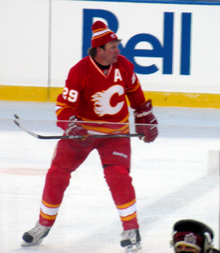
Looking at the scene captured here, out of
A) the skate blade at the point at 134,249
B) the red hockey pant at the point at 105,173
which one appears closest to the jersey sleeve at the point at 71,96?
the red hockey pant at the point at 105,173

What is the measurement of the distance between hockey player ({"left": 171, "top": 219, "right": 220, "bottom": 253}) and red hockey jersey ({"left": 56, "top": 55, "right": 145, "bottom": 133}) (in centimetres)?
99

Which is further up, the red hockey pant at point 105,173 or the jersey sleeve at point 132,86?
the jersey sleeve at point 132,86

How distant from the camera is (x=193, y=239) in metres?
1.25

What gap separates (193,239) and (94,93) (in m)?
1.12

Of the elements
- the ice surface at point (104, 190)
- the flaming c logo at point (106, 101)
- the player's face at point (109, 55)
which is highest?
the player's face at point (109, 55)

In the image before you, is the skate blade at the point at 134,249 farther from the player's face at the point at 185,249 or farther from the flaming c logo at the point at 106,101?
the flaming c logo at the point at 106,101

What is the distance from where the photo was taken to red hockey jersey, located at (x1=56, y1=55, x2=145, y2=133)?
2225 mm

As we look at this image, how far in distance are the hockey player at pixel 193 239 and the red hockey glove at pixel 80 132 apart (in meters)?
0.50

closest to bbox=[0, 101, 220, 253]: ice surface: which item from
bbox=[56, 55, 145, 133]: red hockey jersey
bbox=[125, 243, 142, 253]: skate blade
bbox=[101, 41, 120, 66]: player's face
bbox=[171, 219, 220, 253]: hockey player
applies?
bbox=[125, 243, 142, 253]: skate blade

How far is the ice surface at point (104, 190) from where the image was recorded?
1647 millimetres

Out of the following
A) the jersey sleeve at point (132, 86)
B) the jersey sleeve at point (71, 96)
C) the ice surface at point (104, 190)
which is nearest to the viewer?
the ice surface at point (104, 190)

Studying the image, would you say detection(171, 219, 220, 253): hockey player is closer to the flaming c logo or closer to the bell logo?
the flaming c logo

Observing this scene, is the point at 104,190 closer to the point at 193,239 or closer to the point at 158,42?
the point at 193,239

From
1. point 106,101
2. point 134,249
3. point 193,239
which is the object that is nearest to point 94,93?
point 106,101
